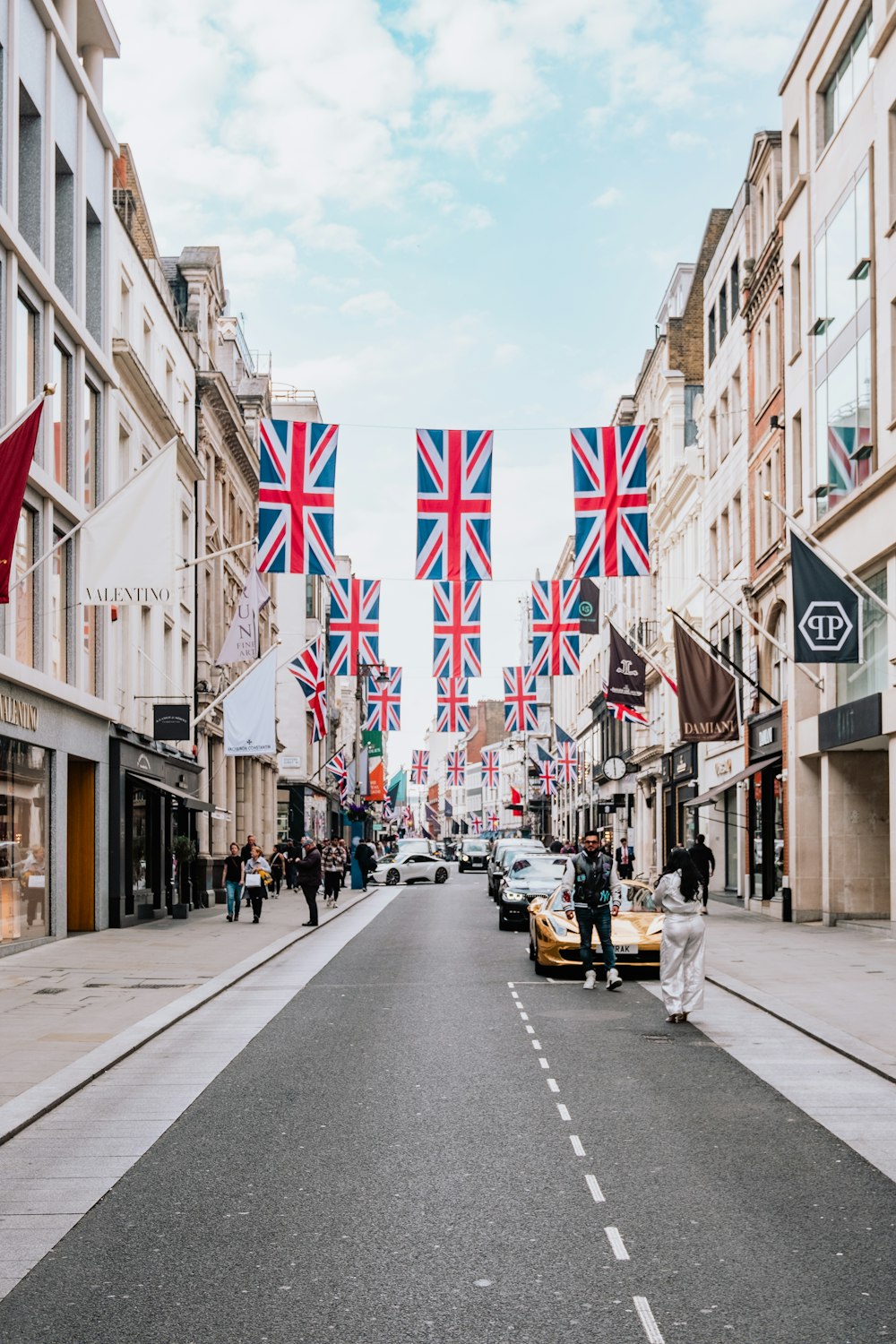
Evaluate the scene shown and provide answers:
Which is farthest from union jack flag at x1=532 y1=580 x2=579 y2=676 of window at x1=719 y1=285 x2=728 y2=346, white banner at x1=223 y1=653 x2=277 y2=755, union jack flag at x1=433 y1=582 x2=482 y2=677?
white banner at x1=223 y1=653 x2=277 y2=755

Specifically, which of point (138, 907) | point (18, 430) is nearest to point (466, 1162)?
point (18, 430)

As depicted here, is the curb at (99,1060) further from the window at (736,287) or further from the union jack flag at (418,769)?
the union jack flag at (418,769)

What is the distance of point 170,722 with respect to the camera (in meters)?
30.8

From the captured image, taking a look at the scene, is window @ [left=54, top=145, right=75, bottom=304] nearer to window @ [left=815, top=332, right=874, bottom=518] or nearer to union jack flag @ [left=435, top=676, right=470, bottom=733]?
window @ [left=815, top=332, right=874, bottom=518]

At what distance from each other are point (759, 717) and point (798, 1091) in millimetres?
25518

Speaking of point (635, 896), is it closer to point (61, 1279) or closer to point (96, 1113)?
point (96, 1113)

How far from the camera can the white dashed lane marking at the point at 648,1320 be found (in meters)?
5.63

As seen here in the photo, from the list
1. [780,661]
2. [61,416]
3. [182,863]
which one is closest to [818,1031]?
[61,416]

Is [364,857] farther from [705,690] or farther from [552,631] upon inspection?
[705,690]

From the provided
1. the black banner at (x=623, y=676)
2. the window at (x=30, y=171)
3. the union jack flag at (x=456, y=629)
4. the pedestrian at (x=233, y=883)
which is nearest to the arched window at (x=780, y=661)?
the black banner at (x=623, y=676)

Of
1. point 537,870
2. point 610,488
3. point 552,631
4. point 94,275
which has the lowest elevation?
point 537,870

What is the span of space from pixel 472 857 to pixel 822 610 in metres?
59.2

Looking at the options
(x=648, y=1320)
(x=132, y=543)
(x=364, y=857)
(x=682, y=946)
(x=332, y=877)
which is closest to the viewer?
(x=648, y=1320)

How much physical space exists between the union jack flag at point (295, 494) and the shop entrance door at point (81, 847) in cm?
532
